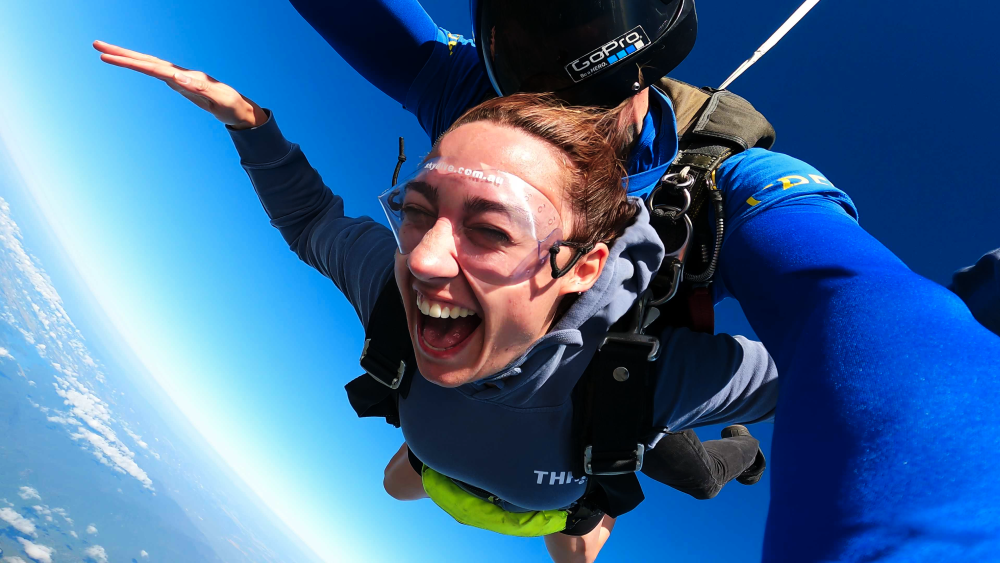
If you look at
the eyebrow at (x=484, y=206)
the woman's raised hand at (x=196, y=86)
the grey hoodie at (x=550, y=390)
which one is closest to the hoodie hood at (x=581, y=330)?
the grey hoodie at (x=550, y=390)

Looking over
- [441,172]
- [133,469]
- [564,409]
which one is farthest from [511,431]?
[133,469]

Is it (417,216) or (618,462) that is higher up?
(417,216)

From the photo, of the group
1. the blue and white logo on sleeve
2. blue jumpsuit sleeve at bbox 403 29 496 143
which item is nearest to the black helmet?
the blue and white logo on sleeve

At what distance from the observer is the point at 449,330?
1.00m

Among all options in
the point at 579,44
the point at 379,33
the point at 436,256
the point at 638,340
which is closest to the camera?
the point at 436,256

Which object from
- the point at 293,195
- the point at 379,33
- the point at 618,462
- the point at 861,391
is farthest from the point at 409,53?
the point at 861,391

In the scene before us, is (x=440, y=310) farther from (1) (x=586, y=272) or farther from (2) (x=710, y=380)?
(2) (x=710, y=380)

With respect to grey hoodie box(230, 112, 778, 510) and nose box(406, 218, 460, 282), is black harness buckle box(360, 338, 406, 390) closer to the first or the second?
grey hoodie box(230, 112, 778, 510)

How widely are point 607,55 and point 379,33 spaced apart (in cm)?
71

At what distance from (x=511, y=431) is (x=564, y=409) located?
0.14m

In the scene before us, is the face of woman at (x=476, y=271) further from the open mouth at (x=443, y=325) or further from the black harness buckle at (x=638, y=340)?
the black harness buckle at (x=638, y=340)

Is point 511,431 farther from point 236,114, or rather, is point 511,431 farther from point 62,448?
point 62,448

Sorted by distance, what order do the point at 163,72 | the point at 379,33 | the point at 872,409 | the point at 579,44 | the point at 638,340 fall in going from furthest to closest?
the point at 379,33 < the point at 163,72 < the point at 579,44 < the point at 638,340 < the point at 872,409

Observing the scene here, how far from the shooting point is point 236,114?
135cm
